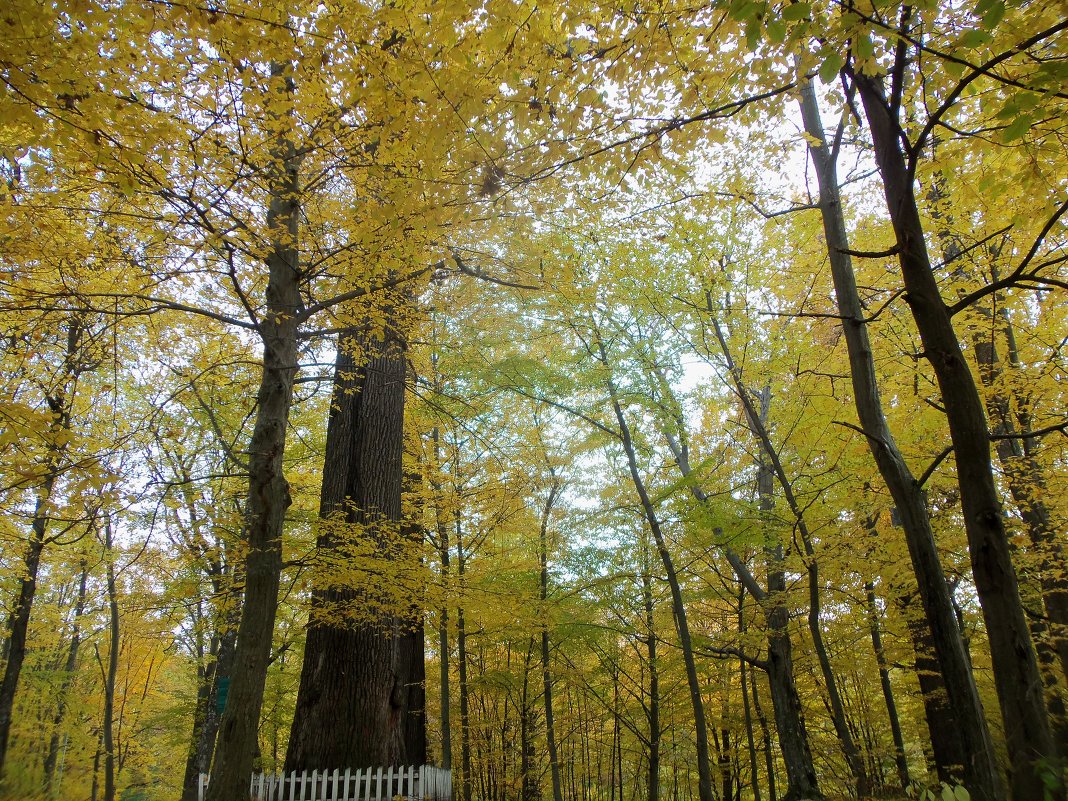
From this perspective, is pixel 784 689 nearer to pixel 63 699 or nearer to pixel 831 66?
pixel 831 66

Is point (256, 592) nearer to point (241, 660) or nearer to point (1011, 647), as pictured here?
point (241, 660)

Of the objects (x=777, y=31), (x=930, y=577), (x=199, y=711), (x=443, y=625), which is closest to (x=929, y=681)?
(x=443, y=625)

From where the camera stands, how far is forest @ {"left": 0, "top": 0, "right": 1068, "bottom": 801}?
2.72 metres

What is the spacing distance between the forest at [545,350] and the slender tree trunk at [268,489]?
0.10 feet

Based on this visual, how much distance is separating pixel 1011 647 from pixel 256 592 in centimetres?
462

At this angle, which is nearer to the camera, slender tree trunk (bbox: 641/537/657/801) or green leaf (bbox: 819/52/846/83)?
green leaf (bbox: 819/52/846/83)

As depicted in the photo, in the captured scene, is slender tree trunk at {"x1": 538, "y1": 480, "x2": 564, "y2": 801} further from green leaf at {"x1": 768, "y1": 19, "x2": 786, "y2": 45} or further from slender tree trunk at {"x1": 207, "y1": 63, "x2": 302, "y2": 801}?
green leaf at {"x1": 768, "y1": 19, "x2": 786, "y2": 45}

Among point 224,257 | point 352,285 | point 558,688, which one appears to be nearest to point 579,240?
point 352,285

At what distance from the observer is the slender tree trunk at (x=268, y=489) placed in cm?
408

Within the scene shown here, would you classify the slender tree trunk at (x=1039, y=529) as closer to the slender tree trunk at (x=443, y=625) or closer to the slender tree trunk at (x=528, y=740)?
the slender tree trunk at (x=443, y=625)

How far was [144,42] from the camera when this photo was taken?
3.55m

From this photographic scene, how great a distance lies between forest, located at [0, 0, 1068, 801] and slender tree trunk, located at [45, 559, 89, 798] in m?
0.36

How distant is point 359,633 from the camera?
674 centimetres

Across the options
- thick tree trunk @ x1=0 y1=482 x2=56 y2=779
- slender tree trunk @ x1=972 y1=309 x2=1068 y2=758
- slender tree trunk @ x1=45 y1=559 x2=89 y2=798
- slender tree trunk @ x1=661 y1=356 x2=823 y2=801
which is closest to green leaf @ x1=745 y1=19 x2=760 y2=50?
slender tree trunk @ x1=661 y1=356 x2=823 y2=801
